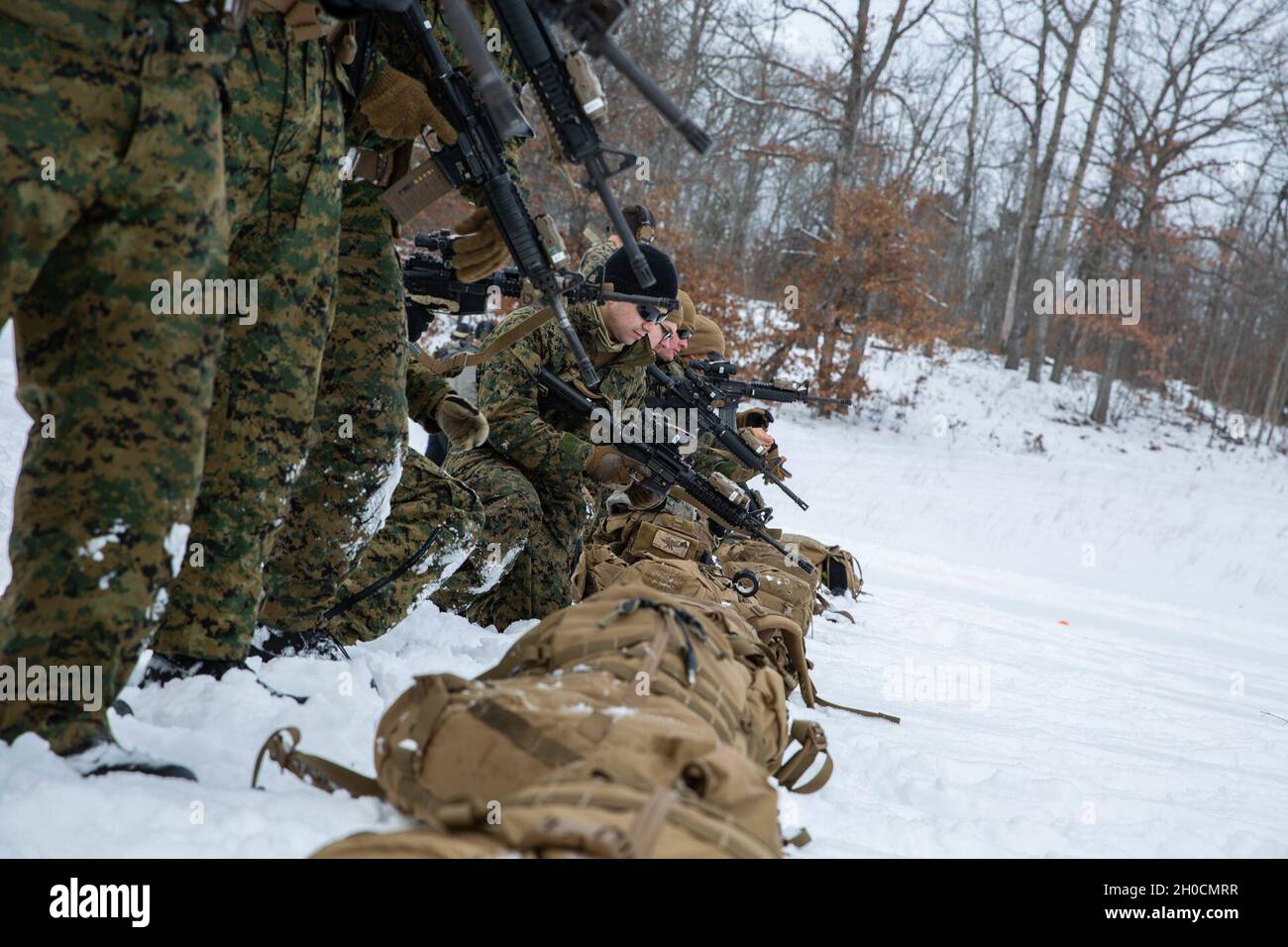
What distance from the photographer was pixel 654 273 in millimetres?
3826

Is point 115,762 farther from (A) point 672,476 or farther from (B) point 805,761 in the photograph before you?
(A) point 672,476

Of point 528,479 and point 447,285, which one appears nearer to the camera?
point 447,285

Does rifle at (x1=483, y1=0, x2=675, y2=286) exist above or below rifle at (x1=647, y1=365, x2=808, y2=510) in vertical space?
above

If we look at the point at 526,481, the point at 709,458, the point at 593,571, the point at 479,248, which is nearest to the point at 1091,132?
the point at 709,458

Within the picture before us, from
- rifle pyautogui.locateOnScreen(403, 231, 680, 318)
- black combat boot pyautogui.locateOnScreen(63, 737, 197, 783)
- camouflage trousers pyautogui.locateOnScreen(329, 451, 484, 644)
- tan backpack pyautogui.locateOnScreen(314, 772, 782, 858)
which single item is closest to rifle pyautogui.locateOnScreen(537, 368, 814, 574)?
rifle pyautogui.locateOnScreen(403, 231, 680, 318)

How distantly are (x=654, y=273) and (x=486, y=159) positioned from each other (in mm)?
1562

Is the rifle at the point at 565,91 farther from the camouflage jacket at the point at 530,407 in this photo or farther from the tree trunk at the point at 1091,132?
the tree trunk at the point at 1091,132

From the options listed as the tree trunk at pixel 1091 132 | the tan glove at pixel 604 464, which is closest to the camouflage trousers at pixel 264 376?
the tan glove at pixel 604 464

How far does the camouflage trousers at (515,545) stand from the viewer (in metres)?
3.35

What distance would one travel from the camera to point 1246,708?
14.3 feet

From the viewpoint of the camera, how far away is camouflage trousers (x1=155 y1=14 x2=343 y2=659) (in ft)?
5.67

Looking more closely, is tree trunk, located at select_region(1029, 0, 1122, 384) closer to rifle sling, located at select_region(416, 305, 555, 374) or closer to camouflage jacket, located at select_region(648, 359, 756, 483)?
camouflage jacket, located at select_region(648, 359, 756, 483)
